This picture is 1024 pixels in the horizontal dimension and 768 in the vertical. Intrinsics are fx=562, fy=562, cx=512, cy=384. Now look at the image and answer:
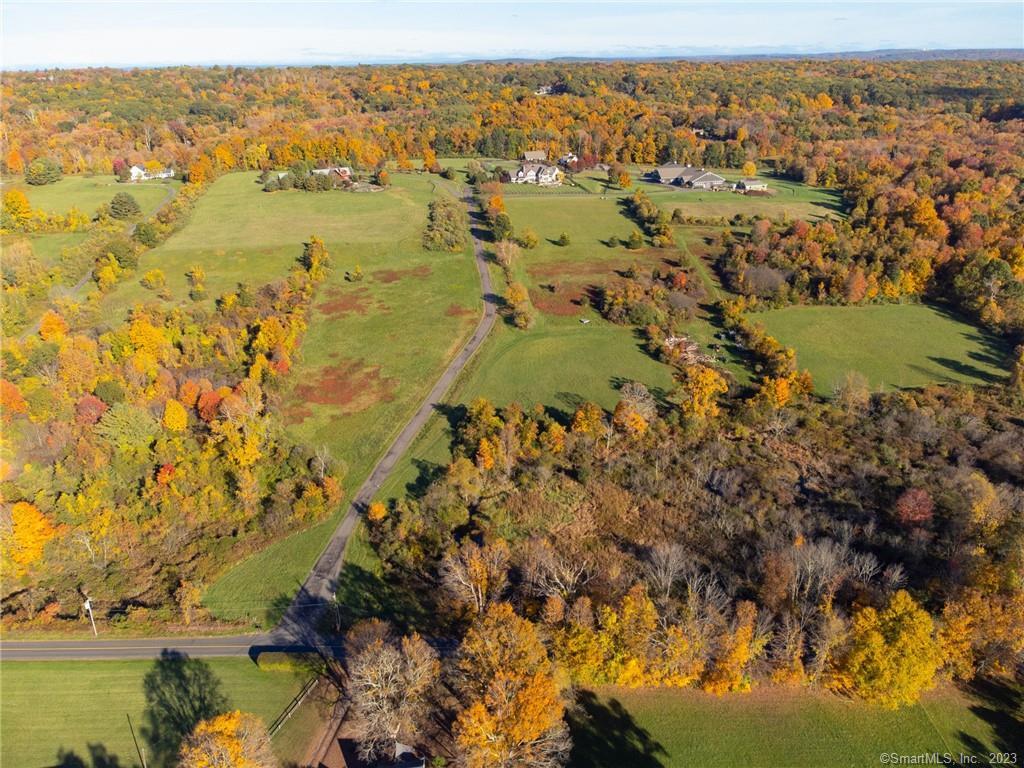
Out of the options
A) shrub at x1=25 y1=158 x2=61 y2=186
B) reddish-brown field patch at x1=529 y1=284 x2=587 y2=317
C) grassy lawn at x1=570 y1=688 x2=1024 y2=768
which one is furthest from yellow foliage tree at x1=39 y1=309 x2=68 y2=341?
shrub at x1=25 y1=158 x2=61 y2=186

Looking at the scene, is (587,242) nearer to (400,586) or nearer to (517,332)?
(517,332)

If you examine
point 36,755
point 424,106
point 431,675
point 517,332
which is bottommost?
point 36,755

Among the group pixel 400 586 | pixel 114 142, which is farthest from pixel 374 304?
pixel 114 142

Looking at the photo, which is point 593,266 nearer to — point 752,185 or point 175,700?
point 752,185

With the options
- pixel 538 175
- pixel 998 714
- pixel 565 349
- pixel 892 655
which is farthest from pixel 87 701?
pixel 538 175

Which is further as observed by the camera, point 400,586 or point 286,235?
point 286,235

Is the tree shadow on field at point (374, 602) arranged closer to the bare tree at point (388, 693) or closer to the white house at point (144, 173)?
the bare tree at point (388, 693)

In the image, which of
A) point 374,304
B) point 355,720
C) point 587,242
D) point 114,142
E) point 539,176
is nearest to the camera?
point 355,720
